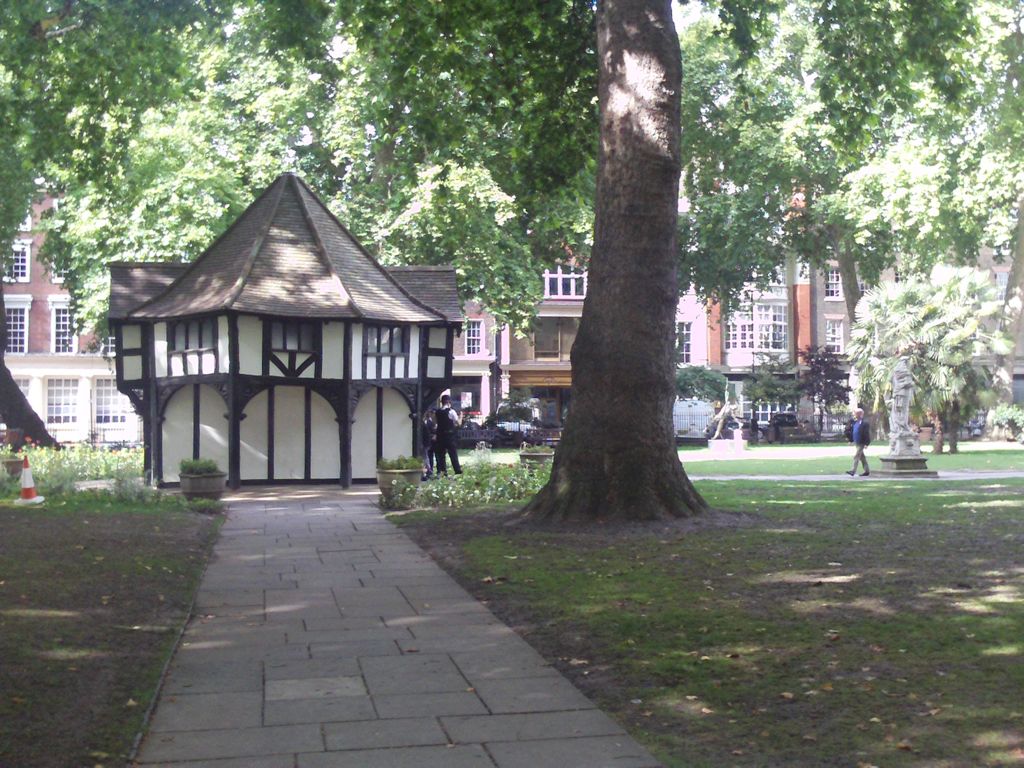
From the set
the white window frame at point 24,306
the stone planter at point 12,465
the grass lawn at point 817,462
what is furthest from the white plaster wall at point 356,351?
the white window frame at point 24,306

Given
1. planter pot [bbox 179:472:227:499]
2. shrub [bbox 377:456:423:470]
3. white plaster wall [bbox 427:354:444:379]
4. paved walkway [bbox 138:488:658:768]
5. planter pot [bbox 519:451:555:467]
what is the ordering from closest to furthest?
paved walkway [bbox 138:488:658:768]
shrub [bbox 377:456:423:470]
planter pot [bbox 179:472:227:499]
planter pot [bbox 519:451:555:467]
white plaster wall [bbox 427:354:444:379]

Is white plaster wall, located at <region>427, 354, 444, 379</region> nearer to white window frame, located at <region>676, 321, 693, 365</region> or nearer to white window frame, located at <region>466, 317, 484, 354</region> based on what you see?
white window frame, located at <region>466, 317, 484, 354</region>

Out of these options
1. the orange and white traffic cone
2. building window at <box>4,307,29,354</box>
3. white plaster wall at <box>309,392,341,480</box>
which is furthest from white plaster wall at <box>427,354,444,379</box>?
building window at <box>4,307,29,354</box>

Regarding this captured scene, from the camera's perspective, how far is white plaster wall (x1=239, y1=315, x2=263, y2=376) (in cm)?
2400

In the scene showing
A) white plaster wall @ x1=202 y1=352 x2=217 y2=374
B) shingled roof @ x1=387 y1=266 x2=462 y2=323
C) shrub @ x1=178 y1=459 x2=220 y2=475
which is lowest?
shrub @ x1=178 y1=459 x2=220 y2=475

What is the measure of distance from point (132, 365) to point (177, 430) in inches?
106

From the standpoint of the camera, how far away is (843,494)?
19.3 metres

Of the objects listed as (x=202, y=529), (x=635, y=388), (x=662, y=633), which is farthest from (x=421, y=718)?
(x=202, y=529)

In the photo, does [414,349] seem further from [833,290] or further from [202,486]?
[833,290]

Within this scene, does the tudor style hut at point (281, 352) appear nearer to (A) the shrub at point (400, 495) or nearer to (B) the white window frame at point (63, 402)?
(A) the shrub at point (400, 495)

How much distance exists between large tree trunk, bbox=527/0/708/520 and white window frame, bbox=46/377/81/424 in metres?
48.2

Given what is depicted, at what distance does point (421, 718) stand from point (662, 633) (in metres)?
2.22

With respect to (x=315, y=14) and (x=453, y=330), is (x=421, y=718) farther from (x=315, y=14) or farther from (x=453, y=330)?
(x=453, y=330)

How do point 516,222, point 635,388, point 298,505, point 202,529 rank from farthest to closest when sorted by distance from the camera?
point 516,222
point 298,505
point 202,529
point 635,388
